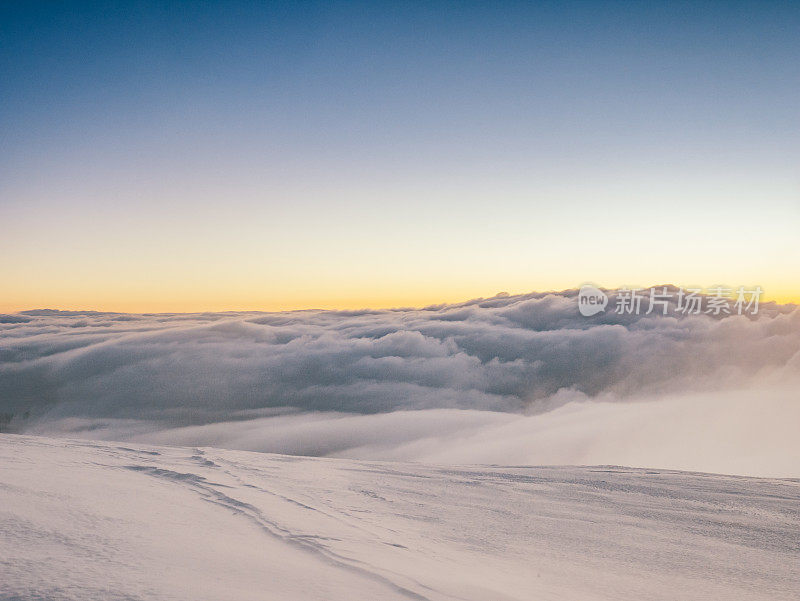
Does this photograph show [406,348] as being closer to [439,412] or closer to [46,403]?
[439,412]

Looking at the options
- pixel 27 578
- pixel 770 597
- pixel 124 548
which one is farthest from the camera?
pixel 770 597

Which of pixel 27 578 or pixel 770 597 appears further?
pixel 770 597

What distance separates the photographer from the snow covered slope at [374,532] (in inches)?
105

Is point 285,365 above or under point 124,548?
under

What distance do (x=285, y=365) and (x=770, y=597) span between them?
150463 millimetres

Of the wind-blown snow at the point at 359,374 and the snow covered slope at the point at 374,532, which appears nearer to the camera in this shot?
the snow covered slope at the point at 374,532

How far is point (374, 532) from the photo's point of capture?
427 centimetres

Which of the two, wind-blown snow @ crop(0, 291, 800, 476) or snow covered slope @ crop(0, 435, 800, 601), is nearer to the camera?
snow covered slope @ crop(0, 435, 800, 601)

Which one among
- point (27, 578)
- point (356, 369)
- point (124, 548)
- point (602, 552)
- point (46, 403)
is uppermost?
point (27, 578)

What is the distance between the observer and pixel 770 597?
3467 mm

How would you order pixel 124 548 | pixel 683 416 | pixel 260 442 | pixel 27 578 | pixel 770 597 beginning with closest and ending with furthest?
pixel 27 578 < pixel 124 548 < pixel 770 597 < pixel 683 416 < pixel 260 442

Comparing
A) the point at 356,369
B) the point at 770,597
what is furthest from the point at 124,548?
the point at 356,369

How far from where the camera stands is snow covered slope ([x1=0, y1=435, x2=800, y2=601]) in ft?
8.79

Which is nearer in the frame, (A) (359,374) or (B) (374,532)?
(B) (374,532)
